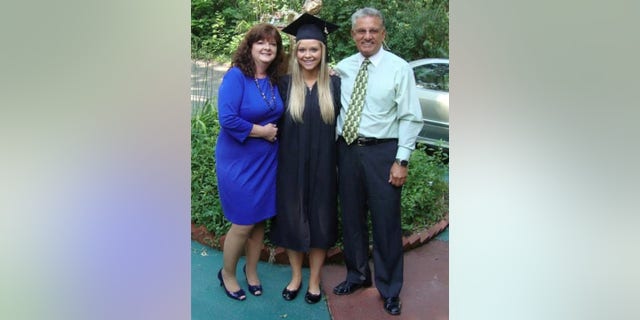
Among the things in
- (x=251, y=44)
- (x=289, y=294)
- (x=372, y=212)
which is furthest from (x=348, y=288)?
(x=251, y=44)

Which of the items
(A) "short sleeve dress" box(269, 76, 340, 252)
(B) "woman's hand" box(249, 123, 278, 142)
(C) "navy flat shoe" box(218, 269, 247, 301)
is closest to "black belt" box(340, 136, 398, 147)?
(A) "short sleeve dress" box(269, 76, 340, 252)

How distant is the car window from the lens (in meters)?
3.07

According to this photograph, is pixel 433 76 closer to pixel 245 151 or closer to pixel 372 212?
pixel 372 212

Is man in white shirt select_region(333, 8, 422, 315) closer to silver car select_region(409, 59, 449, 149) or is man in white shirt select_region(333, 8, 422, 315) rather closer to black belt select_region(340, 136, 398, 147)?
black belt select_region(340, 136, 398, 147)

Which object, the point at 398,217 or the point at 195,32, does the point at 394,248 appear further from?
the point at 195,32

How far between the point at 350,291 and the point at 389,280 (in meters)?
0.23

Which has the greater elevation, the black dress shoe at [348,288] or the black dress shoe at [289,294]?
the black dress shoe at [348,288]

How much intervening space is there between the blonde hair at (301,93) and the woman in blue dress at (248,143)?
0.24 ft

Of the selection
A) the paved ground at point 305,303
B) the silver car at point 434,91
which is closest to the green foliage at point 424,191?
the silver car at point 434,91

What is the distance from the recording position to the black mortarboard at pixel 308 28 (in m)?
2.65

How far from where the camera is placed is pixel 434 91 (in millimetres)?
3061

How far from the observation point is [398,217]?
110 inches

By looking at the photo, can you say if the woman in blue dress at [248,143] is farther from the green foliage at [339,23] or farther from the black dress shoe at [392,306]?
the black dress shoe at [392,306]
